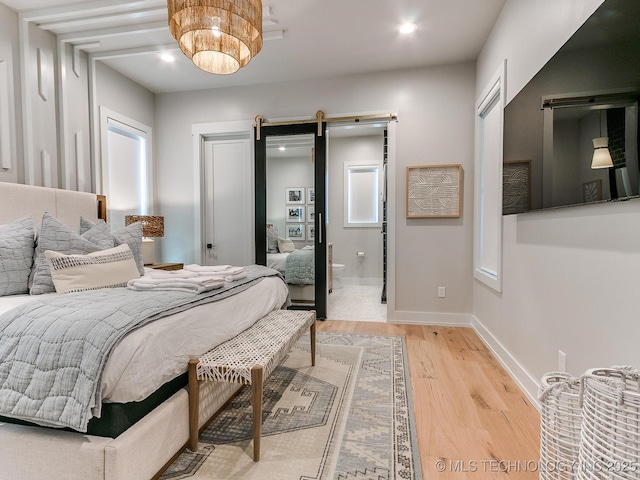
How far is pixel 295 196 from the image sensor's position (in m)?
3.95

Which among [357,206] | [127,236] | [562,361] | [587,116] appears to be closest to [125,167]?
[127,236]

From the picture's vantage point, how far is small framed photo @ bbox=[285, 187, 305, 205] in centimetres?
392

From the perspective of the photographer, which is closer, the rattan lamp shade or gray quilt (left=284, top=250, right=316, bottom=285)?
the rattan lamp shade

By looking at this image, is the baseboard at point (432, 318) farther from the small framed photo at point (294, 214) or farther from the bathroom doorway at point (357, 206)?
the bathroom doorway at point (357, 206)

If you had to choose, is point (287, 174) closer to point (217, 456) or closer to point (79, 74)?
point (79, 74)

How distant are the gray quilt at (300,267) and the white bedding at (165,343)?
181 centimetres

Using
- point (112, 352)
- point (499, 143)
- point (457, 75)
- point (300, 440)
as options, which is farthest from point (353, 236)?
point (112, 352)

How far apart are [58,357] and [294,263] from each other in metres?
2.90

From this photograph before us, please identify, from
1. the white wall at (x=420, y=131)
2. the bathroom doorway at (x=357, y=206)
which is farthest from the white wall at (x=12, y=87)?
the bathroom doorway at (x=357, y=206)

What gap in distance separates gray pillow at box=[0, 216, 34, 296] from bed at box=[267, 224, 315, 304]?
2.28 meters

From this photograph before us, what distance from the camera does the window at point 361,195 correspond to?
6199 mm

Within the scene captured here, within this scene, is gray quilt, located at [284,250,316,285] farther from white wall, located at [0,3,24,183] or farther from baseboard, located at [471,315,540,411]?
white wall, located at [0,3,24,183]

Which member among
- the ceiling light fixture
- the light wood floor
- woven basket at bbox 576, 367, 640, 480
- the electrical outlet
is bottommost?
the light wood floor

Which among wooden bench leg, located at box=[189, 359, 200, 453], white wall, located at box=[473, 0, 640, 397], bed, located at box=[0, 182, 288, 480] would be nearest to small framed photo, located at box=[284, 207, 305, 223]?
white wall, located at box=[473, 0, 640, 397]
